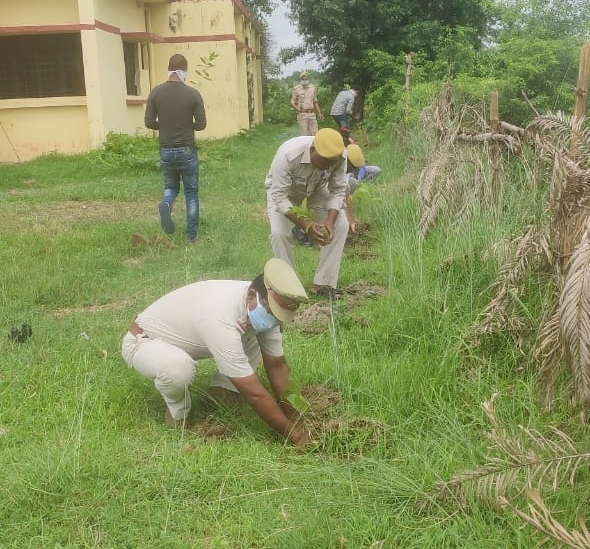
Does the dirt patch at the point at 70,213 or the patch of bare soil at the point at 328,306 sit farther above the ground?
the dirt patch at the point at 70,213

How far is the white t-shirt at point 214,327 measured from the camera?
3500mm

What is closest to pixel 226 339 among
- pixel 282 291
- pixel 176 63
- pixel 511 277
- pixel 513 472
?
pixel 282 291

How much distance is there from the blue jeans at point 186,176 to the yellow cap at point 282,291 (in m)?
4.64

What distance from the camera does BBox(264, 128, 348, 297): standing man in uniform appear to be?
5582 mm

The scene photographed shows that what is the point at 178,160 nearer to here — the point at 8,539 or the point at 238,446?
the point at 238,446

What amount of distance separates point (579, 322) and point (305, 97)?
14015 millimetres

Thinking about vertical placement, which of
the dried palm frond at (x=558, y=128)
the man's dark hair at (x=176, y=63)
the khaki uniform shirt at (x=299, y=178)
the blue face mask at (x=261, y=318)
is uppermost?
the man's dark hair at (x=176, y=63)

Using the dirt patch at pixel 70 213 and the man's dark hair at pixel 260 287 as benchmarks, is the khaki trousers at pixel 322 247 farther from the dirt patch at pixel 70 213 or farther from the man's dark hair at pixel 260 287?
the dirt patch at pixel 70 213

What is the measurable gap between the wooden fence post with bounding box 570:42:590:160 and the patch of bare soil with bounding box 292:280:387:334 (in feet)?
6.15

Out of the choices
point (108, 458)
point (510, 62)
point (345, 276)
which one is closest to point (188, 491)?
point (108, 458)

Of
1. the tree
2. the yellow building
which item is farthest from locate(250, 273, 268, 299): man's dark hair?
the tree

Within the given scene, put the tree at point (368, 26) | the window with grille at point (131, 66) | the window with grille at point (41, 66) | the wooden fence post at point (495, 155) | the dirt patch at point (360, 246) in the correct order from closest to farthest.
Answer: the wooden fence post at point (495, 155) → the dirt patch at point (360, 246) → the window with grille at point (41, 66) → the window with grille at point (131, 66) → the tree at point (368, 26)

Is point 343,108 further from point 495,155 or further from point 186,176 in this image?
point 495,155

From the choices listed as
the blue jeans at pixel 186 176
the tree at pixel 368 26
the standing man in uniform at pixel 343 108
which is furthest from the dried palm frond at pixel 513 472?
the tree at pixel 368 26
